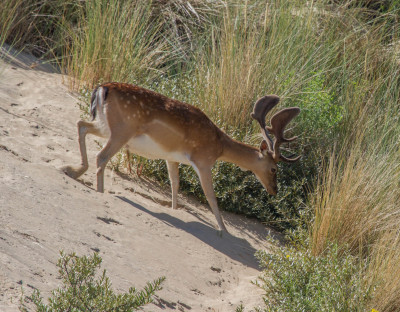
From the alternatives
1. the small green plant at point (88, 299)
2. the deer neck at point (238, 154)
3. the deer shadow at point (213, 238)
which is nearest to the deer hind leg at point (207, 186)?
the deer shadow at point (213, 238)

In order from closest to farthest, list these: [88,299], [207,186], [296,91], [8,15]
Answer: [88,299]
[207,186]
[296,91]
[8,15]

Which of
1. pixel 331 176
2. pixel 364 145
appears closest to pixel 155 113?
pixel 331 176

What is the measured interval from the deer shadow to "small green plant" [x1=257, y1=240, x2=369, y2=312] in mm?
499

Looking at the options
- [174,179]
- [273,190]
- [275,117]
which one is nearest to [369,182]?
[273,190]

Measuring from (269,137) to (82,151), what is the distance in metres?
2.16

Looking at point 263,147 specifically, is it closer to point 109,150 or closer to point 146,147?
point 146,147

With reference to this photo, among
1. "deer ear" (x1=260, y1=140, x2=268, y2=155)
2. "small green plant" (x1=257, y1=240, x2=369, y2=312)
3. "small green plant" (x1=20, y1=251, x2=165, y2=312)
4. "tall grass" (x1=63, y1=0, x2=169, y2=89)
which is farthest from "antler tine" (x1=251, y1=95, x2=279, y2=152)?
"small green plant" (x1=20, y1=251, x2=165, y2=312)

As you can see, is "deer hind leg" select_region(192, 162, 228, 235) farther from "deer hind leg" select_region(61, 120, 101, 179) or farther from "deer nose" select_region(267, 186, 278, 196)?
"deer hind leg" select_region(61, 120, 101, 179)

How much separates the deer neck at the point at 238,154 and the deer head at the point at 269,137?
119 millimetres

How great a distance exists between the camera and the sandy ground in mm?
5199

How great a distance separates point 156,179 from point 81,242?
3.12 metres

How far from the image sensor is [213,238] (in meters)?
7.35

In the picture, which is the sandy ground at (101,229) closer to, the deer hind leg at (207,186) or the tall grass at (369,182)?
the deer hind leg at (207,186)

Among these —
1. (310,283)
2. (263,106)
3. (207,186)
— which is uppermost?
(263,106)
